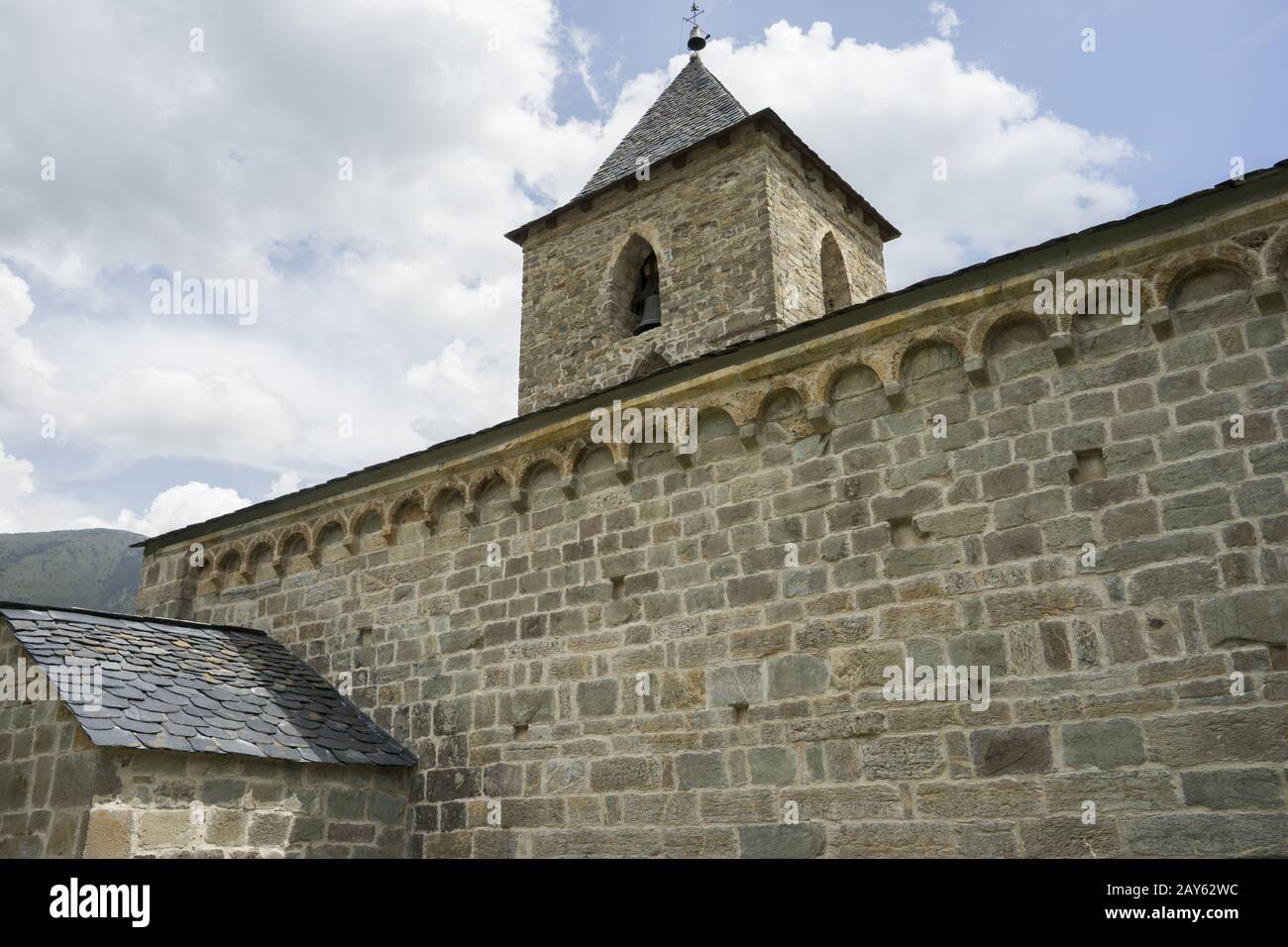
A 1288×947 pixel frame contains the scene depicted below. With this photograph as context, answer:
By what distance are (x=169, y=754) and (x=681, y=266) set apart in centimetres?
960

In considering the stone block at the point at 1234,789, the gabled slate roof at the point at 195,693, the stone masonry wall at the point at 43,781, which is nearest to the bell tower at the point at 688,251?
the gabled slate roof at the point at 195,693

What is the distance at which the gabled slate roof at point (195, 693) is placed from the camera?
661 centimetres

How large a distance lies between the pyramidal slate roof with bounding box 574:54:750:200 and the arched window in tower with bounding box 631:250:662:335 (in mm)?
1445

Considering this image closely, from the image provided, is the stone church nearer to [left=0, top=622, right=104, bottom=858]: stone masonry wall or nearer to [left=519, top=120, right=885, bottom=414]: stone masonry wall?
[left=0, top=622, right=104, bottom=858]: stone masonry wall

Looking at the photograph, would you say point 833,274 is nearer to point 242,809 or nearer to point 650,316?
point 650,316

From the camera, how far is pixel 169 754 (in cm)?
646

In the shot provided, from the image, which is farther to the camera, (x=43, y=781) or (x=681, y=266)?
(x=681, y=266)

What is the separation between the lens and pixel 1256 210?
5.05m

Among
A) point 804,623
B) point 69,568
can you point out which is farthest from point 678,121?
point 69,568

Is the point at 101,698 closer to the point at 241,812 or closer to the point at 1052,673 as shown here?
the point at 241,812

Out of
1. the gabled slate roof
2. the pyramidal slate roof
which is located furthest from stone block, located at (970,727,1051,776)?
the pyramidal slate roof

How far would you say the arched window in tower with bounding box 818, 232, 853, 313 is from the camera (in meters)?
14.9
